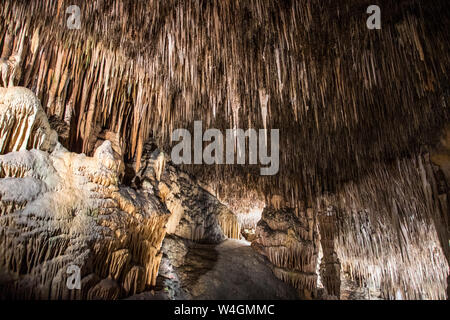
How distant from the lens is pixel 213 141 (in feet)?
36.5

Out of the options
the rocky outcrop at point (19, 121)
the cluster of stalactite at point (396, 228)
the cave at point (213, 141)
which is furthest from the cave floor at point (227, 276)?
the rocky outcrop at point (19, 121)

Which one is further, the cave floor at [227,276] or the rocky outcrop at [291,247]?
the rocky outcrop at [291,247]

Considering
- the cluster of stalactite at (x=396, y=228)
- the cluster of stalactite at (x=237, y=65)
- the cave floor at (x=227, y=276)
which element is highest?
the cluster of stalactite at (x=237, y=65)

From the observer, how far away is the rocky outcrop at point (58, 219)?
378 cm

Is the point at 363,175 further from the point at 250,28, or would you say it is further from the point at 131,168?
the point at 131,168

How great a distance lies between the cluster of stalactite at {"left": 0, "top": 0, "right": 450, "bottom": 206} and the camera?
584 centimetres

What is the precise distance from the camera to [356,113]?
8.15 m

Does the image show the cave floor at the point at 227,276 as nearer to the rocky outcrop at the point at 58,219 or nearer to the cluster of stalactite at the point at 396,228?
the rocky outcrop at the point at 58,219

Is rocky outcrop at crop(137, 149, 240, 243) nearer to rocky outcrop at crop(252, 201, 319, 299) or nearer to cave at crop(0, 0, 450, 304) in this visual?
cave at crop(0, 0, 450, 304)

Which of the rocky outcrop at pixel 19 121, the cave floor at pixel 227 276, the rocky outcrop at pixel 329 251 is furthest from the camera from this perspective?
the rocky outcrop at pixel 329 251

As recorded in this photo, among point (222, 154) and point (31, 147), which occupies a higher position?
point (222, 154)

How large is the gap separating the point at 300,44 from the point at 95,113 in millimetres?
5115

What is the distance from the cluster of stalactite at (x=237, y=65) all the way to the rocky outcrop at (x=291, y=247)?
10.5 feet

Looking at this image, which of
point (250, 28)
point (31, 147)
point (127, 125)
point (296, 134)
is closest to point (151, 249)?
point (31, 147)
